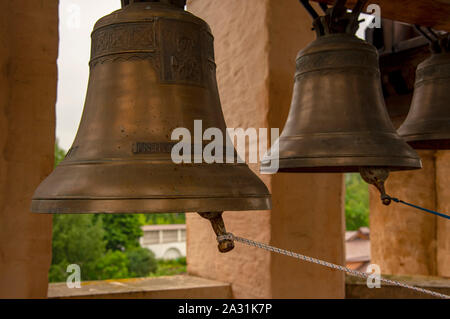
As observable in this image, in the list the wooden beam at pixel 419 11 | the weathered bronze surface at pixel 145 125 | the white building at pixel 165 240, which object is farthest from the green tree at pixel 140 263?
the weathered bronze surface at pixel 145 125

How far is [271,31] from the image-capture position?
2576 mm

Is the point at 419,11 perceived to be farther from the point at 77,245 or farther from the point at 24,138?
the point at 77,245

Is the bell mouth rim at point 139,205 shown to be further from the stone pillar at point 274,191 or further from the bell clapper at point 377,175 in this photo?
the stone pillar at point 274,191

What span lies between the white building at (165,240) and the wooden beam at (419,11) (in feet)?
53.8

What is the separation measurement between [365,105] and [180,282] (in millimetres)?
1589

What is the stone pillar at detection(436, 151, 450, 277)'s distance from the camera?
5312 mm

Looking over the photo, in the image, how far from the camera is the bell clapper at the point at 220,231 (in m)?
0.99

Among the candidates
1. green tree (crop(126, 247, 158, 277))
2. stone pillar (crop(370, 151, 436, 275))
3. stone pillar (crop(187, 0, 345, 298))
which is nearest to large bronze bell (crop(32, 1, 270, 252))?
stone pillar (crop(187, 0, 345, 298))

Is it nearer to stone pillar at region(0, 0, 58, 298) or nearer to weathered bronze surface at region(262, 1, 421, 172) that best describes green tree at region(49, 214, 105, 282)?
stone pillar at region(0, 0, 58, 298)

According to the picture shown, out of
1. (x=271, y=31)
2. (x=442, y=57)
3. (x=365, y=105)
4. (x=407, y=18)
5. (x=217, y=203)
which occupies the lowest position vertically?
(x=217, y=203)

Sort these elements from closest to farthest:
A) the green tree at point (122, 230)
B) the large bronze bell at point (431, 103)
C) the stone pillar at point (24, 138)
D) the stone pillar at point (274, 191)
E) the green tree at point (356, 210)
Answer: the large bronze bell at point (431, 103) → the stone pillar at point (24, 138) → the stone pillar at point (274, 191) → the green tree at point (356, 210) → the green tree at point (122, 230)
